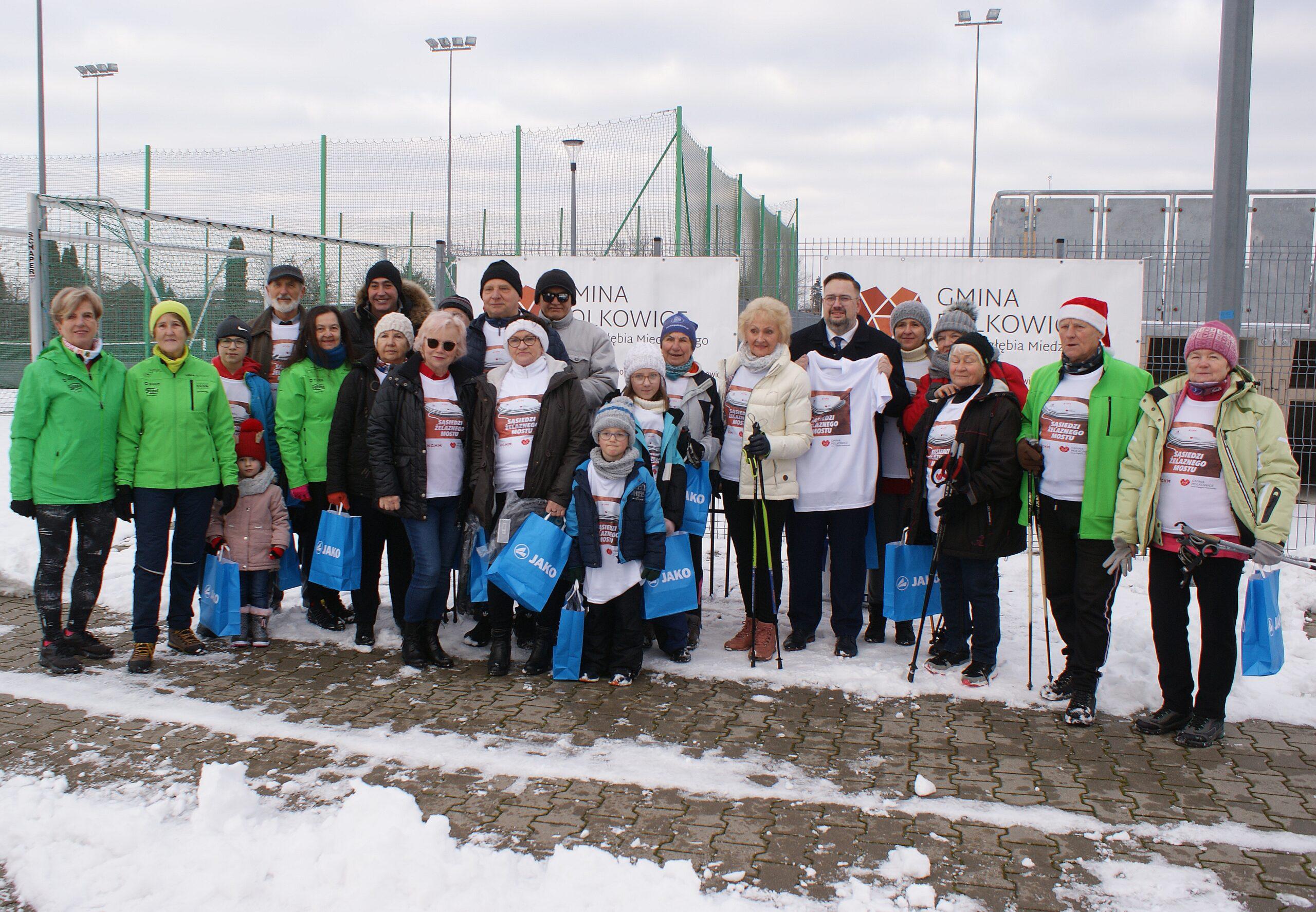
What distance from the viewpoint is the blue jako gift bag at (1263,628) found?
411 centimetres

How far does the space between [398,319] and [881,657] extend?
3308 millimetres

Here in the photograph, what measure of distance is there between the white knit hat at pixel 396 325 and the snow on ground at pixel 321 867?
102 inches

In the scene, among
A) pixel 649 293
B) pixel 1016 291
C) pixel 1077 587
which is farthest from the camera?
pixel 649 293

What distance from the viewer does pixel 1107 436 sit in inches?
173

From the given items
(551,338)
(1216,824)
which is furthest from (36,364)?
(1216,824)

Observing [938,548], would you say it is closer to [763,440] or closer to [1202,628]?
[763,440]

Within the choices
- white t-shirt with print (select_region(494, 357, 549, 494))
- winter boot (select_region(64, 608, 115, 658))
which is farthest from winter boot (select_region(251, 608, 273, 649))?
white t-shirt with print (select_region(494, 357, 549, 494))

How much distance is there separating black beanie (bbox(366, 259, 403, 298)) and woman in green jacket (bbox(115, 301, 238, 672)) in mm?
1061

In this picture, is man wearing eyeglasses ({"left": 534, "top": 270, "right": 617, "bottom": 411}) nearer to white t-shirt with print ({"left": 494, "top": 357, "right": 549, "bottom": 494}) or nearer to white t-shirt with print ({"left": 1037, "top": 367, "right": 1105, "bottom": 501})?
white t-shirt with print ({"left": 494, "top": 357, "right": 549, "bottom": 494})

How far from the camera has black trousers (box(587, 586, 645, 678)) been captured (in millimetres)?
4957

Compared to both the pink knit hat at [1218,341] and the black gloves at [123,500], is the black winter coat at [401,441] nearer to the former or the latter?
the black gloves at [123,500]

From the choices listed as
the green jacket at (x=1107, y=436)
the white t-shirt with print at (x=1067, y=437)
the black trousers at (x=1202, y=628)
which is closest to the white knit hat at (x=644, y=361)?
the white t-shirt with print at (x=1067, y=437)

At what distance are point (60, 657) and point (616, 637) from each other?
296 centimetres

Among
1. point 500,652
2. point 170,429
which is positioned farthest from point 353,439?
point 500,652
